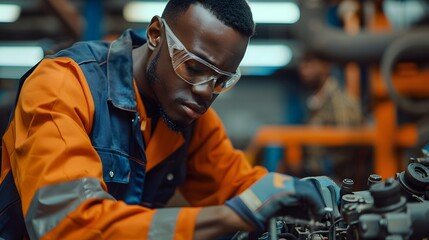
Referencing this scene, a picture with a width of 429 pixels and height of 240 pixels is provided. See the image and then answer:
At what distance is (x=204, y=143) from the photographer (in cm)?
255

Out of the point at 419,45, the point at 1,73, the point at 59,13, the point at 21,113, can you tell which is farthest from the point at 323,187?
the point at 1,73

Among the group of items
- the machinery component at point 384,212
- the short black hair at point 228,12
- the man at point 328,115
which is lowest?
the man at point 328,115

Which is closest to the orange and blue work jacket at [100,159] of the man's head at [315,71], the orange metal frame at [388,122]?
the orange metal frame at [388,122]

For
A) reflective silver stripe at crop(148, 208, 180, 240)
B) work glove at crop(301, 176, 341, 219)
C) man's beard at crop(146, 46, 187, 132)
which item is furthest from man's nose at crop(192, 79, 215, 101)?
reflective silver stripe at crop(148, 208, 180, 240)

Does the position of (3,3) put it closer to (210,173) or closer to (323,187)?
(210,173)

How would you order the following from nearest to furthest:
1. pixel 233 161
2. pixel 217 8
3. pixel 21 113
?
pixel 21 113 → pixel 217 8 → pixel 233 161

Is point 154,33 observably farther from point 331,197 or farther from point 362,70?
point 362,70

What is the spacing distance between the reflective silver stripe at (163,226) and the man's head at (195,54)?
21.9 inches

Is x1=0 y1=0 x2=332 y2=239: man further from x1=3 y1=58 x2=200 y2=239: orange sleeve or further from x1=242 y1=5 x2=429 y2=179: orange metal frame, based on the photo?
x1=242 y1=5 x2=429 y2=179: orange metal frame

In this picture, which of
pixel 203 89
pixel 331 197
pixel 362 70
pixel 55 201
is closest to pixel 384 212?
pixel 331 197

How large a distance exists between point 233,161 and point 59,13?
3.39 meters

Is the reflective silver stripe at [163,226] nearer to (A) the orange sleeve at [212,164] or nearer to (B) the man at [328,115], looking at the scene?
(A) the orange sleeve at [212,164]

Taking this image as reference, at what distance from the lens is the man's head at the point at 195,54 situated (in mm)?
1851

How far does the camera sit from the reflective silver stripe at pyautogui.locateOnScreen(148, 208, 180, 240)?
141cm
